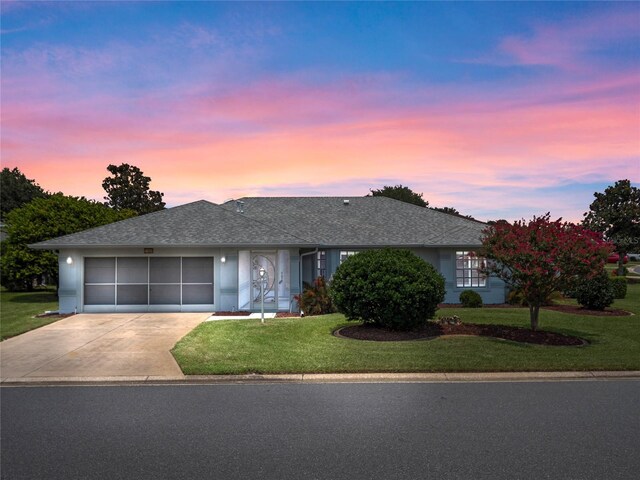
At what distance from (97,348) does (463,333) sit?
9.83m

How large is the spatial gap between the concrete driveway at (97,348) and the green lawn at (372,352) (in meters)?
0.64

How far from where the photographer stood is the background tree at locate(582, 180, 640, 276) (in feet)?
156

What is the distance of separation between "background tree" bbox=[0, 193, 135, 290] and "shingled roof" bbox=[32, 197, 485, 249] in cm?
767

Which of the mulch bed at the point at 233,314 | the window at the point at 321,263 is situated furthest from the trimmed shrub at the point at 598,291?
the mulch bed at the point at 233,314

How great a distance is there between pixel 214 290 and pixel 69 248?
603 cm

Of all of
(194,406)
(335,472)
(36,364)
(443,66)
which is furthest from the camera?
(443,66)

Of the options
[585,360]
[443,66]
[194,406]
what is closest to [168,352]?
[194,406]

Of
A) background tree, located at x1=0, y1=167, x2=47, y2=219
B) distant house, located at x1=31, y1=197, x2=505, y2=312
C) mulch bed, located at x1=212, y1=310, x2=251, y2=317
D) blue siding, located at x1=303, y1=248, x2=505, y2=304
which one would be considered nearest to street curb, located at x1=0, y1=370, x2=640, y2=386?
mulch bed, located at x1=212, y1=310, x2=251, y2=317

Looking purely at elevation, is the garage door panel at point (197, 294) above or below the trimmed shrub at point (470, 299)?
above

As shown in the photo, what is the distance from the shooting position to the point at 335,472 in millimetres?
5508

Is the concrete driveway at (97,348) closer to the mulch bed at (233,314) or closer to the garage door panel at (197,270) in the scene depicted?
the mulch bed at (233,314)

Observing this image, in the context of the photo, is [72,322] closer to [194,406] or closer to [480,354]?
[194,406]

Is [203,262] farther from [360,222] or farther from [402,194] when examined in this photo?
[402,194]

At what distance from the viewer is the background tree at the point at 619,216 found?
156 feet
